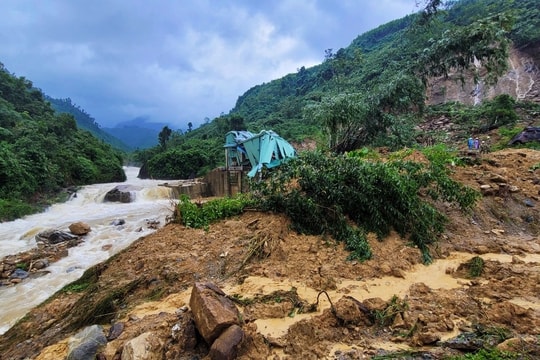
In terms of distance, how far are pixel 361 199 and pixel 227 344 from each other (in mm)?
3549

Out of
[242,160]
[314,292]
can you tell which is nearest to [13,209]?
[242,160]

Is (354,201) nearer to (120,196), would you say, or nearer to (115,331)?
(115,331)

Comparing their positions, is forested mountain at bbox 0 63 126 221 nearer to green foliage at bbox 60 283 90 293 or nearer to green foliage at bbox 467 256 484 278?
green foliage at bbox 60 283 90 293

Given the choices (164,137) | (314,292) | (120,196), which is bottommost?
(314,292)

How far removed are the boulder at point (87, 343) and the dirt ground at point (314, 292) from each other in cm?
11

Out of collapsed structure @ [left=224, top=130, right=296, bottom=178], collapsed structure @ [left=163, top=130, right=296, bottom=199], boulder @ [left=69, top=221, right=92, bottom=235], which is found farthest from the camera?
collapsed structure @ [left=163, top=130, right=296, bottom=199]

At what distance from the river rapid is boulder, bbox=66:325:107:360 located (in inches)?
95.6

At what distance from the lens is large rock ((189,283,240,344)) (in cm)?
256

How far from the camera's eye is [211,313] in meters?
2.59

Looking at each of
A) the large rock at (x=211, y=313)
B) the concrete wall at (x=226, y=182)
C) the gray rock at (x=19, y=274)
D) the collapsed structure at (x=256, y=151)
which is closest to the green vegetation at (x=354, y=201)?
the large rock at (x=211, y=313)

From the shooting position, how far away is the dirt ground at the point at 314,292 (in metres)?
2.69

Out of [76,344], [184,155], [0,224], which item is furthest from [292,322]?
[184,155]

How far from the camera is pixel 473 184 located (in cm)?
687

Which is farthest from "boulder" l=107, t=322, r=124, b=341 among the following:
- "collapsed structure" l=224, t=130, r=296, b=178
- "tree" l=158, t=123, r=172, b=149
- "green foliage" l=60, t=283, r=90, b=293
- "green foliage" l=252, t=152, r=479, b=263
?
"tree" l=158, t=123, r=172, b=149
